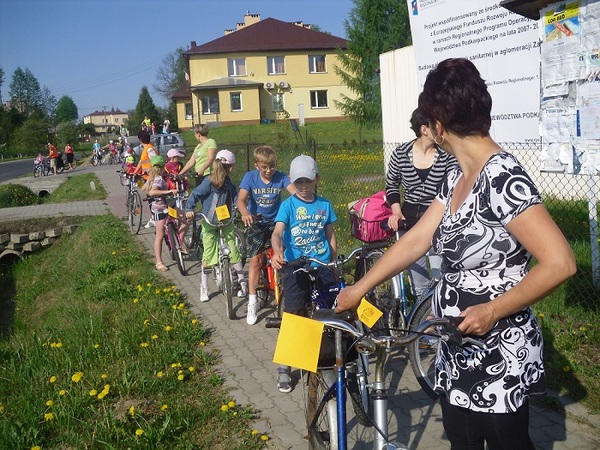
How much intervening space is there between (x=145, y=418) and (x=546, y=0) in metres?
4.39

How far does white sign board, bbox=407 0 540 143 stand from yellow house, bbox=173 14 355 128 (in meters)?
50.3

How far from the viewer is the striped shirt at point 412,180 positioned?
4992 mm

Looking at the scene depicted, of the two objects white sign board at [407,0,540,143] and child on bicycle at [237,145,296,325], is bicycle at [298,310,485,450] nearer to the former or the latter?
child on bicycle at [237,145,296,325]

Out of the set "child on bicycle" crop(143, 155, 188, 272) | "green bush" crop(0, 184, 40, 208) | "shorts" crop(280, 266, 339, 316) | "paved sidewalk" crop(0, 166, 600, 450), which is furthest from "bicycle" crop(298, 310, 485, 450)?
"green bush" crop(0, 184, 40, 208)

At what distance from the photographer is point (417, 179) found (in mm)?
5125

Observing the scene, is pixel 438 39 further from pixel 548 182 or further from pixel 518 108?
pixel 548 182

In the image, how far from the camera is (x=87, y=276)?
32.7 feet

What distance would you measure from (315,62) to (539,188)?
56.2m

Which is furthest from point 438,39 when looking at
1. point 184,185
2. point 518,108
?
point 184,185

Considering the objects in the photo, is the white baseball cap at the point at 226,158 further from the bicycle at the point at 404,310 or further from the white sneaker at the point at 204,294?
the bicycle at the point at 404,310

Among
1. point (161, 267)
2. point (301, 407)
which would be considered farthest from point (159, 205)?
point (301, 407)

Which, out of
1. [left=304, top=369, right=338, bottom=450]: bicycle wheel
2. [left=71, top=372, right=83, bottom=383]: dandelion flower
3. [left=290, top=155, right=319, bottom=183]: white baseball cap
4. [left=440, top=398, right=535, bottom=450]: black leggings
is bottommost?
[left=71, top=372, right=83, bottom=383]: dandelion flower

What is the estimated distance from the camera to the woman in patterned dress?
2.10m

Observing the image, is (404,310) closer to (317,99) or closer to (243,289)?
(243,289)
